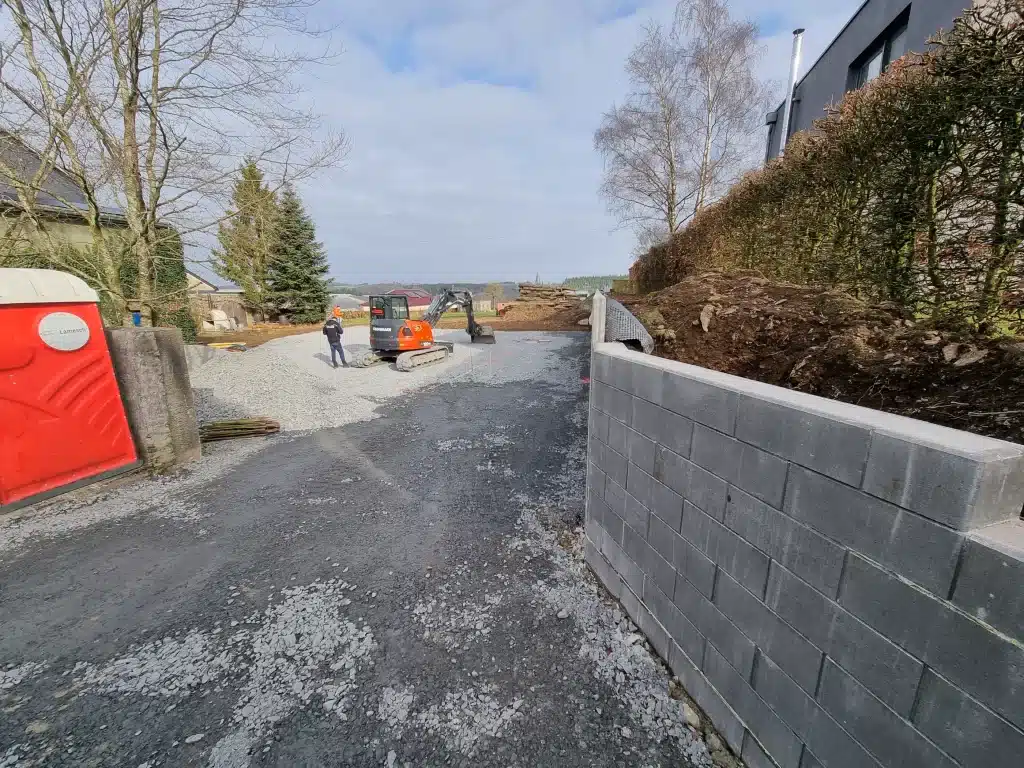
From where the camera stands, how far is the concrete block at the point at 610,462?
8.22 feet

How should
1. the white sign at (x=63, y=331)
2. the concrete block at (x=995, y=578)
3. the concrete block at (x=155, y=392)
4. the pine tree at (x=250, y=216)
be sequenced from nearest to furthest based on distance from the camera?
the concrete block at (x=995, y=578), the white sign at (x=63, y=331), the concrete block at (x=155, y=392), the pine tree at (x=250, y=216)

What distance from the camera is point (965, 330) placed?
2.50m

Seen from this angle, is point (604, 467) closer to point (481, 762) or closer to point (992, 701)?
point (481, 762)

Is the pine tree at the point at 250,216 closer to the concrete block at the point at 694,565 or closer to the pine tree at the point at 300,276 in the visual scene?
the concrete block at the point at 694,565

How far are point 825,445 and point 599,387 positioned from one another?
4.95 ft

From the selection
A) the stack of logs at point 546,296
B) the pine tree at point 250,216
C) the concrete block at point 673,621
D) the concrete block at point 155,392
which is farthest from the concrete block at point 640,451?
the stack of logs at point 546,296

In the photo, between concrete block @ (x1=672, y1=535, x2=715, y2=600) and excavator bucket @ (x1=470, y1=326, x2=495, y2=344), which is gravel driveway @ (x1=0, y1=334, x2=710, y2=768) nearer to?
concrete block @ (x1=672, y1=535, x2=715, y2=600)

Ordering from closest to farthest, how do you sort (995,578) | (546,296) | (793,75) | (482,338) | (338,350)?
(995,578) → (338,350) → (793,75) → (482,338) → (546,296)

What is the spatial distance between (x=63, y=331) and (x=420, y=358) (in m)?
7.26

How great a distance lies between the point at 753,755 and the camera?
168 cm

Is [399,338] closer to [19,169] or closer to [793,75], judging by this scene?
[19,169]

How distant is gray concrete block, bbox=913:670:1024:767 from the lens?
927mm

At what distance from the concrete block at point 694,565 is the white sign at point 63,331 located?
5.37m

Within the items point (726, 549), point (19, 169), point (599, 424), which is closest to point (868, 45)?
point (599, 424)
